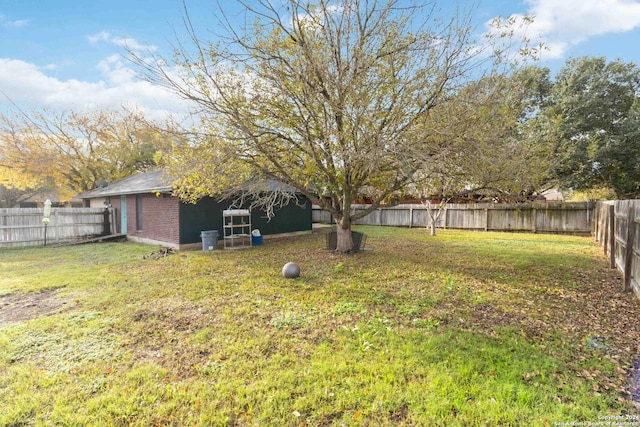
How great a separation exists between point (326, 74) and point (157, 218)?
9.09 m

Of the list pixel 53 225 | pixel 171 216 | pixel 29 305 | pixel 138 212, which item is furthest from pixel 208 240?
pixel 53 225

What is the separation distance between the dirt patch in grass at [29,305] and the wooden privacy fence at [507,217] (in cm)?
989

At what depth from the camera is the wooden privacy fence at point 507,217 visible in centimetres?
1358

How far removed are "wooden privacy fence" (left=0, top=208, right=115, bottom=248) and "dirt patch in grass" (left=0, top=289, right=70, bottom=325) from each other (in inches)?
349

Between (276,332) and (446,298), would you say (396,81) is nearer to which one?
(446,298)

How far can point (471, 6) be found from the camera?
21.0 ft

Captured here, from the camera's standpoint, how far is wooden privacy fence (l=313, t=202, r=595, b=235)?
13.6 metres

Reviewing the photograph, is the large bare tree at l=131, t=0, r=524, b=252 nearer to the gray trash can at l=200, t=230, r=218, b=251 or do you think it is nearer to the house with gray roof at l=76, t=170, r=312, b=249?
the gray trash can at l=200, t=230, r=218, b=251

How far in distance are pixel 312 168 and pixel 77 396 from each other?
616 cm

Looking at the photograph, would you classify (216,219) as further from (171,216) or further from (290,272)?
(290,272)

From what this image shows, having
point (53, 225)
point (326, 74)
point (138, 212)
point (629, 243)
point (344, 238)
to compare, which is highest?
point (326, 74)

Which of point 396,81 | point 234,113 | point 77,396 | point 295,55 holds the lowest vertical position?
point 77,396

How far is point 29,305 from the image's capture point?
17.3 ft

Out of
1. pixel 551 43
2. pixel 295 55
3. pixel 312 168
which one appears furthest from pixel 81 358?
pixel 551 43
